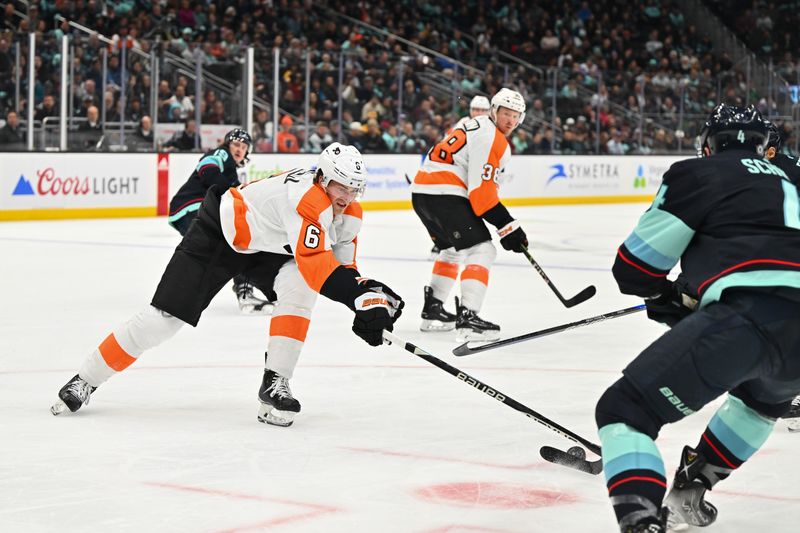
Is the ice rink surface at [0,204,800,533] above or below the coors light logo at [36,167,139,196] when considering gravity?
above

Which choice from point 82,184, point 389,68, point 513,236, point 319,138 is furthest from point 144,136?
point 513,236

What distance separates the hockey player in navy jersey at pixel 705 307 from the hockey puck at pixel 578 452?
2.95 feet

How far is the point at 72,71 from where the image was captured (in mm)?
12602

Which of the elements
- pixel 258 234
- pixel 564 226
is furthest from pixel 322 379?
pixel 564 226

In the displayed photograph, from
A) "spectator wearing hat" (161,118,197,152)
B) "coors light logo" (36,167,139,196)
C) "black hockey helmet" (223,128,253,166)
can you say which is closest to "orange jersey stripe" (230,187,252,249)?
"black hockey helmet" (223,128,253,166)

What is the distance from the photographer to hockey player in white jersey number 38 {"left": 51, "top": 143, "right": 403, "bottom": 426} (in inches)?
159

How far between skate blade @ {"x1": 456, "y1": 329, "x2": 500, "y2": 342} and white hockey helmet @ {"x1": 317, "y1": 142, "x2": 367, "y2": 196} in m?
2.41

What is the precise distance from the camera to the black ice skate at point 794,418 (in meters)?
4.29

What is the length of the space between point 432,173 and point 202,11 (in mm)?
11364

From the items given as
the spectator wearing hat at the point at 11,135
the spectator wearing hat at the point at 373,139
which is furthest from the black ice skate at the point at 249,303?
the spectator wearing hat at the point at 373,139

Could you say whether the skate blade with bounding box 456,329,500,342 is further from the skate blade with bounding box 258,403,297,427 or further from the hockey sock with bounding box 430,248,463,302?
the skate blade with bounding box 258,403,297,427

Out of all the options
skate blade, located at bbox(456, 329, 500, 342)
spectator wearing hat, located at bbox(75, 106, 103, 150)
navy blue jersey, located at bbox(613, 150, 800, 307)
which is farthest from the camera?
spectator wearing hat, located at bbox(75, 106, 103, 150)

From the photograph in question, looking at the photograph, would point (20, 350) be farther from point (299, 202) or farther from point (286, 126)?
point (286, 126)

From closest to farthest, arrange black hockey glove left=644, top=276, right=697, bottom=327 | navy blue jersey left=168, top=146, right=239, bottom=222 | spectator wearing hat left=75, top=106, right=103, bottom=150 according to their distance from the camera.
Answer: black hockey glove left=644, top=276, right=697, bottom=327 < navy blue jersey left=168, top=146, right=239, bottom=222 < spectator wearing hat left=75, top=106, right=103, bottom=150
